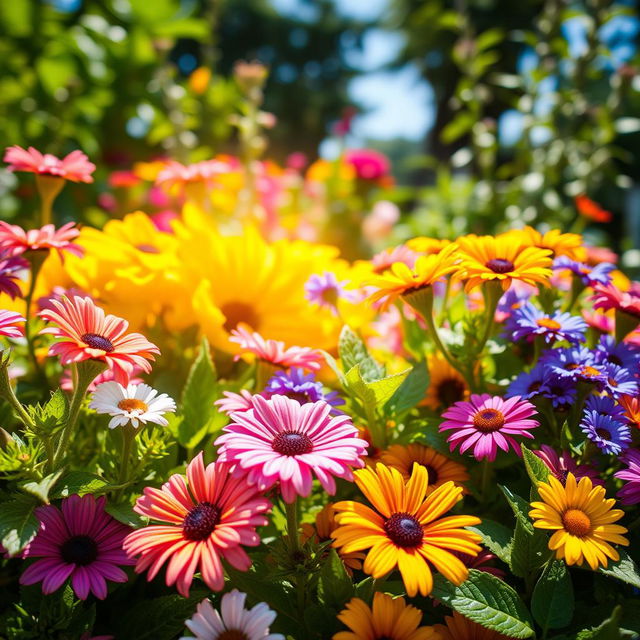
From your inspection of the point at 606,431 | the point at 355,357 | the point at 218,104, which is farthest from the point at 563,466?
the point at 218,104

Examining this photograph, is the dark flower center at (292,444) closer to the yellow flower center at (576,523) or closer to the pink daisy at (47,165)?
the yellow flower center at (576,523)

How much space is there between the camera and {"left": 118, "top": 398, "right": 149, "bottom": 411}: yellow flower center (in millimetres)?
567

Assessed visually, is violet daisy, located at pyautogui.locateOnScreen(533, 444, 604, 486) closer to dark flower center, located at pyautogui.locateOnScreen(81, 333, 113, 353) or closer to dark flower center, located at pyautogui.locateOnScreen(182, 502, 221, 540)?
dark flower center, located at pyautogui.locateOnScreen(182, 502, 221, 540)

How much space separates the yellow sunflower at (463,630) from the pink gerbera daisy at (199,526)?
0.66 ft

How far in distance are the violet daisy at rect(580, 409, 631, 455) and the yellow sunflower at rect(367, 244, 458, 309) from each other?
0.21 metres

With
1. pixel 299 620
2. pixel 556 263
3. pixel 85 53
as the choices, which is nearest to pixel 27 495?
pixel 299 620

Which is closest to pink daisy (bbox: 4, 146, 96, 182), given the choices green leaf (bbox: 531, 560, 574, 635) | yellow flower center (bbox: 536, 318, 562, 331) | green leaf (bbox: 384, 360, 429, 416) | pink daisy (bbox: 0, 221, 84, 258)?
pink daisy (bbox: 0, 221, 84, 258)

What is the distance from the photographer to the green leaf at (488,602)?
513 millimetres

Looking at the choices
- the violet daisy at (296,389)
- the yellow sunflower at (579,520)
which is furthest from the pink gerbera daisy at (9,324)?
the yellow sunflower at (579,520)

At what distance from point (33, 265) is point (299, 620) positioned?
506 mm

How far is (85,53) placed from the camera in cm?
210

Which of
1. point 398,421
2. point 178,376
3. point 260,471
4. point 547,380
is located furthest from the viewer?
point 178,376

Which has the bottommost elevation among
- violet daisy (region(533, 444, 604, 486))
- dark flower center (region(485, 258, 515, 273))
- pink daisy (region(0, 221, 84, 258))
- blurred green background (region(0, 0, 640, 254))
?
violet daisy (region(533, 444, 604, 486))

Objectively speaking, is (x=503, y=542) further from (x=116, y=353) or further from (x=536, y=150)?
(x=536, y=150)
